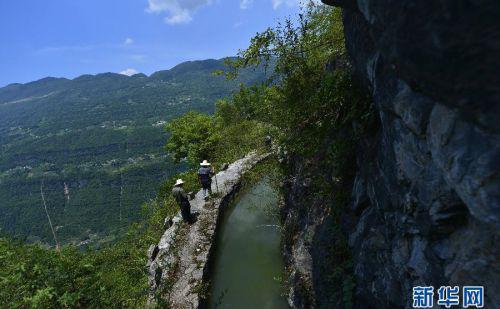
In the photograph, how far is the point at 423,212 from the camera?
5.83 meters

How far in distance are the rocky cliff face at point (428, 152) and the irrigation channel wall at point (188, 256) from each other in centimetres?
627

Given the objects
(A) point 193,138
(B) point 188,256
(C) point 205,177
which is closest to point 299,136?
(B) point 188,256

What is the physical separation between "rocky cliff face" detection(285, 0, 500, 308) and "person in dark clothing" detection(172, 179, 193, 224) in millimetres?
9577

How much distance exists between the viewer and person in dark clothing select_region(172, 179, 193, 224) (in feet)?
52.8

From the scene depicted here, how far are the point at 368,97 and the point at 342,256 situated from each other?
4.05 meters

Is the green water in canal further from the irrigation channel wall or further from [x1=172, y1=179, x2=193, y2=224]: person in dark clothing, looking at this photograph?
[x1=172, y1=179, x2=193, y2=224]: person in dark clothing

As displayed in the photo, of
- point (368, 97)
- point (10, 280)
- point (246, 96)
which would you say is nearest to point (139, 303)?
point (10, 280)

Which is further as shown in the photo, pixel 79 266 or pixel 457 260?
pixel 79 266

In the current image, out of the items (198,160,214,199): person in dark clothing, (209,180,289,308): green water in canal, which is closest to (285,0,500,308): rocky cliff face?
(209,180,289,308): green water in canal

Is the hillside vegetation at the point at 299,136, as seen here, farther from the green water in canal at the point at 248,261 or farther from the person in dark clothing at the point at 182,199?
the person in dark clothing at the point at 182,199

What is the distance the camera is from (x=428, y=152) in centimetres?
553

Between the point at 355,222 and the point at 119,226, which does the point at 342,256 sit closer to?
the point at 355,222

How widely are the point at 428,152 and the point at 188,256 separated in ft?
36.2

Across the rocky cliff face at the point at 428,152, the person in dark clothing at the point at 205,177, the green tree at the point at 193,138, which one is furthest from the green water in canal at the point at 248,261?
the green tree at the point at 193,138
